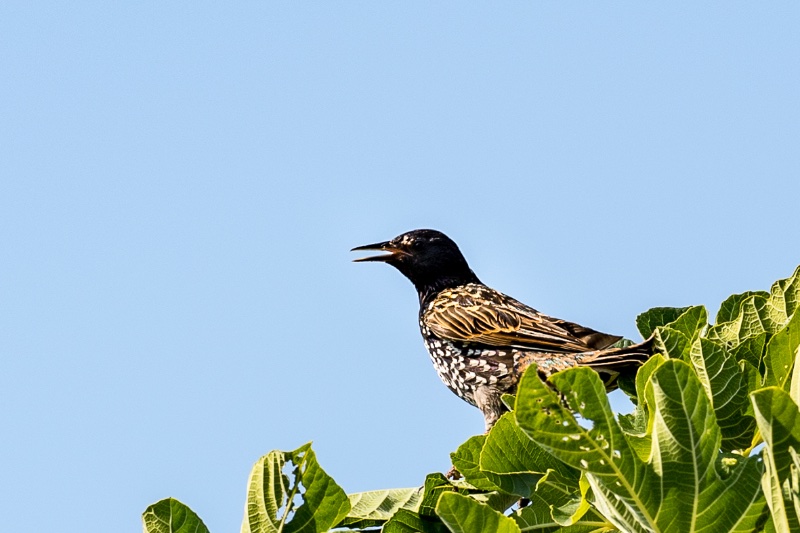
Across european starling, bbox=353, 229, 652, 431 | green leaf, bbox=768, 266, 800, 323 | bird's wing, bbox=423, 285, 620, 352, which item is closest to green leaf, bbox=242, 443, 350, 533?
green leaf, bbox=768, 266, 800, 323

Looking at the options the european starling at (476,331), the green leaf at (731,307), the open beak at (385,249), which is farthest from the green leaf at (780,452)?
the open beak at (385,249)

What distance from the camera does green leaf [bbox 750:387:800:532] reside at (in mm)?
1848

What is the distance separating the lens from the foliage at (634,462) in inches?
78.4

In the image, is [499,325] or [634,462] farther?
[499,325]

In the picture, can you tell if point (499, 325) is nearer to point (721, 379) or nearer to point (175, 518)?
point (175, 518)

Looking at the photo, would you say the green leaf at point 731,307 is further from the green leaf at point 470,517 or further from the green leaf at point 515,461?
the green leaf at point 470,517

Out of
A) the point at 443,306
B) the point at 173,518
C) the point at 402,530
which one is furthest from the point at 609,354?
the point at 173,518

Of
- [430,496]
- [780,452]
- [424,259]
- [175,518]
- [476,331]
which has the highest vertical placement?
[424,259]

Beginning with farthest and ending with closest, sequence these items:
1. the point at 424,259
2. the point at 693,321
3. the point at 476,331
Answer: the point at 424,259 → the point at 476,331 → the point at 693,321

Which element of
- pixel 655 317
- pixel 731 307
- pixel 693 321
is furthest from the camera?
pixel 655 317

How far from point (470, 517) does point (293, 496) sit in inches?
20.8

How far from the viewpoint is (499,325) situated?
730cm

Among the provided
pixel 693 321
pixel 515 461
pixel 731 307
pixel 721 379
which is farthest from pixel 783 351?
pixel 731 307

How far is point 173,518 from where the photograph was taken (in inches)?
99.7
